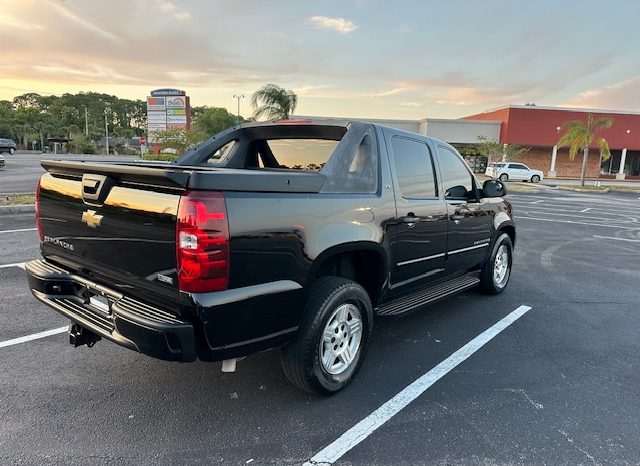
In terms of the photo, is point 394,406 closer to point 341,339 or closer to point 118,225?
point 341,339

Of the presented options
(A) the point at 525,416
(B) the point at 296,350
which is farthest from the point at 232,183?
(A) the point at 525,416

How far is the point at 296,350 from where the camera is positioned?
290 cm

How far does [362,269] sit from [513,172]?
36.4 metres

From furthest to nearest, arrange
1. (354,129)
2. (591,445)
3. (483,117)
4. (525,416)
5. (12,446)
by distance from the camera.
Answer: (483,117), (354,129), (525,416), (591,445), (12,446)

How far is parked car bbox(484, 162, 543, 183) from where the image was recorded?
3562cm

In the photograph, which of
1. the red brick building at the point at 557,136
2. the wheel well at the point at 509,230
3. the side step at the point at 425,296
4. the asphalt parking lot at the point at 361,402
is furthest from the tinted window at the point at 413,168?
the red brick building at the point at 557,136

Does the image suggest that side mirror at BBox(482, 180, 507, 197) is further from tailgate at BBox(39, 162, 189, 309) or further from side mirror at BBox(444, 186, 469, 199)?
tailgate at BBox(39, 162, 189, 309)

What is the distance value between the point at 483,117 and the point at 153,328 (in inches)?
1908

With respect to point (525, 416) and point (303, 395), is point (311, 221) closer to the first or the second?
point (303, 395)

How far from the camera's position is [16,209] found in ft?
34.9

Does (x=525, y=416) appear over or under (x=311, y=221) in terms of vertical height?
under

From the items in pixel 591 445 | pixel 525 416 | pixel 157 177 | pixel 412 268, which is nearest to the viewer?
pixel 157 177

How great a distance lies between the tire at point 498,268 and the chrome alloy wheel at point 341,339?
8.79ft

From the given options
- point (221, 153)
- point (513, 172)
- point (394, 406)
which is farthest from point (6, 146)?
point (394, 406)
